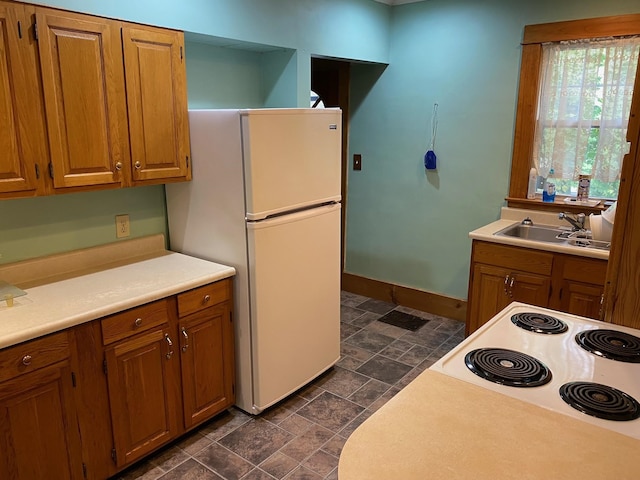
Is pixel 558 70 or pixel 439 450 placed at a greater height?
pixel 558 70

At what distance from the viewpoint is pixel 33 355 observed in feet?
5.77

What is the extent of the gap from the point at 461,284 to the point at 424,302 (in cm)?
37

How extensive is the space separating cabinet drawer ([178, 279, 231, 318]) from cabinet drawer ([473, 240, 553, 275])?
1649 millimetres

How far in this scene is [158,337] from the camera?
219 centimetres

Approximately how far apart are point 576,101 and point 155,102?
8.57 ft

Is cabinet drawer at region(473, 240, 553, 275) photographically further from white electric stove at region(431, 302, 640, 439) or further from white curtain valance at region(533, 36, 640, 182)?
white electric stove at region(431, 302, 640, 439)

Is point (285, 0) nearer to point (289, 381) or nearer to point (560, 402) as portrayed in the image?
point (289, 381)

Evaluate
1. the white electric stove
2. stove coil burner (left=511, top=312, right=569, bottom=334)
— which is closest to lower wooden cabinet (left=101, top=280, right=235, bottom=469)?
the white electric stove

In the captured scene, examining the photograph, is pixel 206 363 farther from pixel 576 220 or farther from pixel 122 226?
pixel 576 220

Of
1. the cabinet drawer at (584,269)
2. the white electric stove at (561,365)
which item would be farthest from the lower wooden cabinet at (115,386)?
the cabinet drawer at (584,269)

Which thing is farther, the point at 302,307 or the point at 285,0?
the point at 285,0

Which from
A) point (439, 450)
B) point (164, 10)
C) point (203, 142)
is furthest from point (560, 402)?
point (164, 10)

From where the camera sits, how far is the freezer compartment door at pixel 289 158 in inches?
91.3

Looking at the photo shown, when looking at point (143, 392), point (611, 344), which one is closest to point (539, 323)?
point (611, 344)
